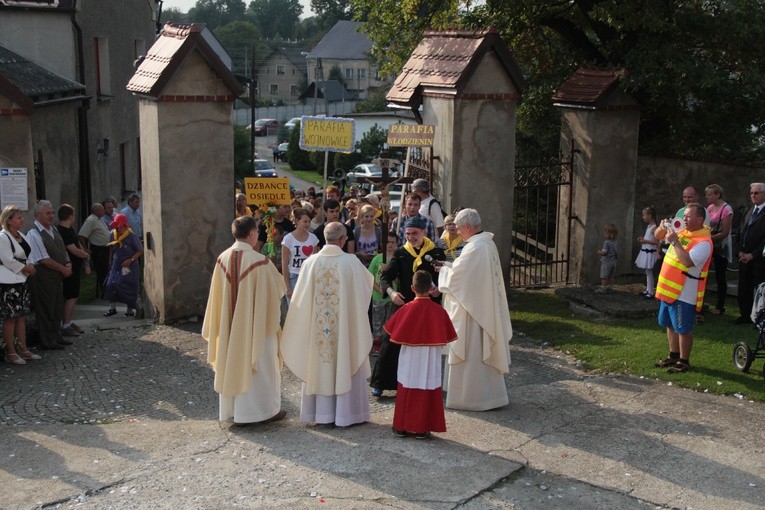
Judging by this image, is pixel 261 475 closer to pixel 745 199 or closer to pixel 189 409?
pixel 189 409

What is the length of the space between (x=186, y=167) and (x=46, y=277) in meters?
2.21

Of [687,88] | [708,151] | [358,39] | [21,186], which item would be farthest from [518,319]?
[358,39]

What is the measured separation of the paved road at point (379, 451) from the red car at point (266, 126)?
213ft

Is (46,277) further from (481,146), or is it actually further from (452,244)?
(481,146)

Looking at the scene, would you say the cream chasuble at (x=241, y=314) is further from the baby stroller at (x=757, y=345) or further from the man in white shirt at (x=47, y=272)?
the baby stroller at (x=757, y=345)

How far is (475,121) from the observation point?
517 inches

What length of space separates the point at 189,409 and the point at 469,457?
293 centimetres

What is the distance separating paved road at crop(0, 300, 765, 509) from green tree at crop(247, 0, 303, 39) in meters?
146

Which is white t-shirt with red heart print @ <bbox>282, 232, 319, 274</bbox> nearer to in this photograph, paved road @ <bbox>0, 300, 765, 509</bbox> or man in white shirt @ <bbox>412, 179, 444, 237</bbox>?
→ paved road @ <bbox>0, 300, 765, 509</bbox>

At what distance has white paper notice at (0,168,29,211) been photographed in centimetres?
1352

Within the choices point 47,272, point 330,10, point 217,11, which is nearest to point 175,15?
point 217,11

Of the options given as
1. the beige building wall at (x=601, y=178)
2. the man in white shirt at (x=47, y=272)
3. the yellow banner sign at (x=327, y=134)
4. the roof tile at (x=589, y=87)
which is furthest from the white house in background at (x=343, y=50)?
the man in white shirt at (x=47, y=272)

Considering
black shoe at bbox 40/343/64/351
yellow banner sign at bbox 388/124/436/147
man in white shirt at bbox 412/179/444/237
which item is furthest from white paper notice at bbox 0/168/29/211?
man in white shirt at bbox 412/179/444/237

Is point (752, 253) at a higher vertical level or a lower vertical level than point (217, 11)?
lower
